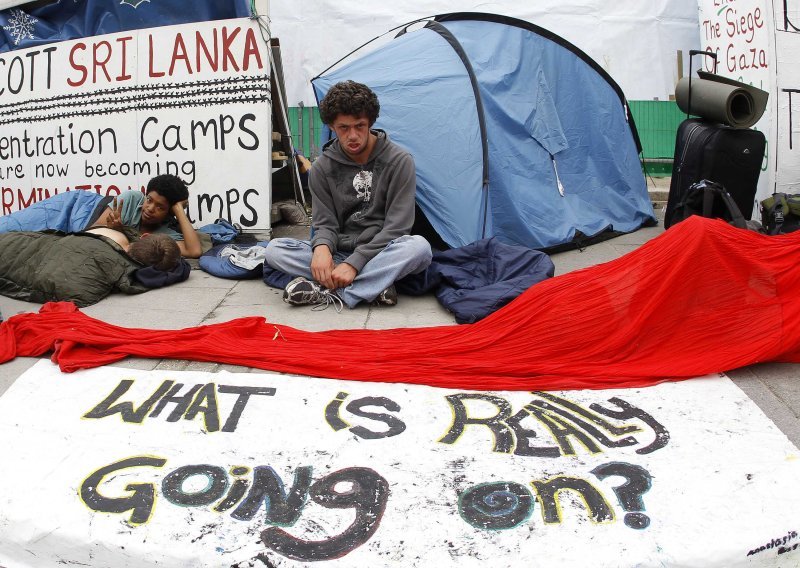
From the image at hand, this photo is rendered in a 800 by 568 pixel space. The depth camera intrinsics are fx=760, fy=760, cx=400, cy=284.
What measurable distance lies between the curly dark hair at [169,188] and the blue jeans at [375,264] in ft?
3.88

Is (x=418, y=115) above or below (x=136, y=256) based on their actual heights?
above

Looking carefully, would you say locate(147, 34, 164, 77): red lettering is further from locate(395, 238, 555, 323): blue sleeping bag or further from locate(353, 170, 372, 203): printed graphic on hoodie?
locate(395, 238, 555, 323): blue sleeping bag

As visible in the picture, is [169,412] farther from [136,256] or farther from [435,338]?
[136,256]

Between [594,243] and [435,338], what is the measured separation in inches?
80.3

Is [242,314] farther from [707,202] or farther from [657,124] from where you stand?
[657,124]

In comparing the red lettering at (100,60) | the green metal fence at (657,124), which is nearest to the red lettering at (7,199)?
the red lettering at (100,60)

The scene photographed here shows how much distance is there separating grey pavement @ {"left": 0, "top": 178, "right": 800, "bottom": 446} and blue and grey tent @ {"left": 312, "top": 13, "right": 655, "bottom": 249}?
485mm

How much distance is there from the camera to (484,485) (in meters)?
2.15

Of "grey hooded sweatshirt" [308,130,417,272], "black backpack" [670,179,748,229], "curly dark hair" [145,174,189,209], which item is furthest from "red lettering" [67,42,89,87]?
"black backpack" [670,179,748,229]

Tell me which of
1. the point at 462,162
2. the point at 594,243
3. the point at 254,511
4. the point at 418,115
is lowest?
the point at 594,243

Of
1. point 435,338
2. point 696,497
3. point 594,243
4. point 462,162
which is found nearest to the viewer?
point 696,497

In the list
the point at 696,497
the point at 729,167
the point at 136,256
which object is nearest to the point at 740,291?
the point at 696,497

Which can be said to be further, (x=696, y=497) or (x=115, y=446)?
(x=115, y=446)

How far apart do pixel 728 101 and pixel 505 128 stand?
1267 millimetres
